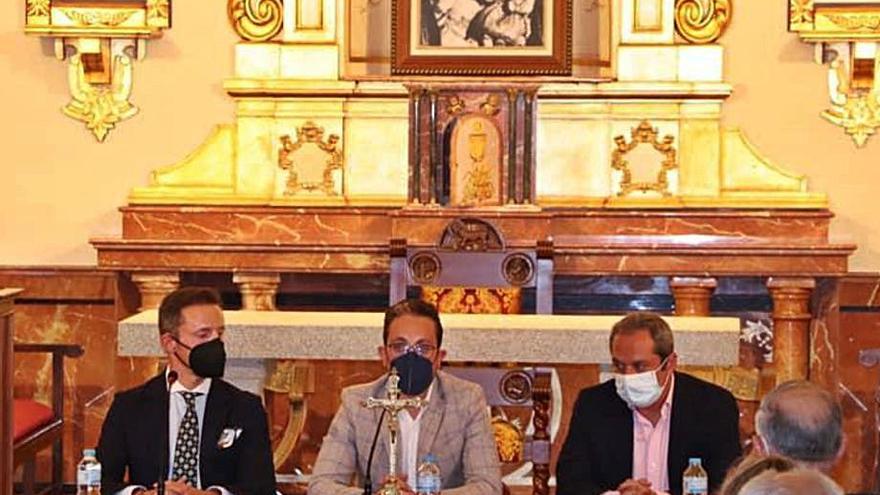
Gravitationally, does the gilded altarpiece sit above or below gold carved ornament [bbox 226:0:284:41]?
below

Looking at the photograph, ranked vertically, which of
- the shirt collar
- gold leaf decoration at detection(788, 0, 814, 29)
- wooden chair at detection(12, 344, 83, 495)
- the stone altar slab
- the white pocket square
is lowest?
wooden chair at detection(12, 344, 83, 495)

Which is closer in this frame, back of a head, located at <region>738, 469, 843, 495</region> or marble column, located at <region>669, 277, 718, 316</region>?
back of a head, located at <region>738, 469, 843, 495</region>

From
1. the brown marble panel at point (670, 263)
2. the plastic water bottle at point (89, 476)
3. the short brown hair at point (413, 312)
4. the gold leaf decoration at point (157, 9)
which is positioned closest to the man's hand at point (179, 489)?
the plastic water bottle at point (89, 476)

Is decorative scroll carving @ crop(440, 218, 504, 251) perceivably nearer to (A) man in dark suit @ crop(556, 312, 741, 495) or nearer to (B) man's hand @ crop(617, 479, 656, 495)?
(A) man in dark suit @ crop(556, 312, 741, 495)

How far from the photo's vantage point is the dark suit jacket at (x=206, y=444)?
5.84 m

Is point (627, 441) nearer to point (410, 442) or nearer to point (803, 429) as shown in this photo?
point (410, 442)

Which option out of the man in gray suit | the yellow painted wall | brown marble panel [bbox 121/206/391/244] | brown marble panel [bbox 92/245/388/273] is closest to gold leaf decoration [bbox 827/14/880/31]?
the yellow painted wall

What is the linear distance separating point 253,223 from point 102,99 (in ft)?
3.54

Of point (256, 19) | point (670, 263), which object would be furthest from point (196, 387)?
point (256, 19)

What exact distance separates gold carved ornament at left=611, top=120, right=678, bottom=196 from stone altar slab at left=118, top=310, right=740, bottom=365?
253 centimetres

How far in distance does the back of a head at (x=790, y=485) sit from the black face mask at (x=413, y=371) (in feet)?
6.04

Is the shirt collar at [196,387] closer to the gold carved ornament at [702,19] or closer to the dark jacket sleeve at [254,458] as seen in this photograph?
the dark jacket sleeve at [254,458]

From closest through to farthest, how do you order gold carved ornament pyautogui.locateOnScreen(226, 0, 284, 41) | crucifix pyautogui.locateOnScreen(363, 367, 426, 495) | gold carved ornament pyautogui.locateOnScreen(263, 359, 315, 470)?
crucifix pyautogui.locateOnScreen(363, 367, 426, 495) → gold carved ornament pyautogui.locateOnScreen(263, 359, 315, 470) → gold carved ornament pyautogui.locateOnScreen(226, 0, 284, 41)

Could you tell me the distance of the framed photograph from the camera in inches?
364
